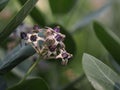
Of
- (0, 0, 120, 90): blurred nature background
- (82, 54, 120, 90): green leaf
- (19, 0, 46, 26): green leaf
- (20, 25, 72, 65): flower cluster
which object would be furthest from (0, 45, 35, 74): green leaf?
(19, 0, 46, 26): green leaf

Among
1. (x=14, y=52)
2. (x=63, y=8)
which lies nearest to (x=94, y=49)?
(x=63, y=8)

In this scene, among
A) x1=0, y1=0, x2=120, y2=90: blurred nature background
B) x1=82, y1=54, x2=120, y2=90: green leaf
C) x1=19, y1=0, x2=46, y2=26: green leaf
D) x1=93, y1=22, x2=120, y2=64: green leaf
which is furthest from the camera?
x1=19, y1=0, x2=46, y2=26: green leaf

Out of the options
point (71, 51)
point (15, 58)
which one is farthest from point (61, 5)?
point (15, 58)

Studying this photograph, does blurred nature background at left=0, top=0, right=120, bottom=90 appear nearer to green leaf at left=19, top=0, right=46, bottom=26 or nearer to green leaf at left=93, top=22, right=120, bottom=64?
green leaf at left=19, top=0, right=46, bottom=26

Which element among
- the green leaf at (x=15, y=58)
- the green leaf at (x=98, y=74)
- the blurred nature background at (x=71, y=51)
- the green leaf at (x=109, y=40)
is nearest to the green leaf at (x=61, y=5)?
the blurred nature background at (x=71, y=51)

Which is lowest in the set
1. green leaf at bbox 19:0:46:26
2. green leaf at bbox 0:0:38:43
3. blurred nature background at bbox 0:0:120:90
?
blurred nature background at bbox 0:0:120:90

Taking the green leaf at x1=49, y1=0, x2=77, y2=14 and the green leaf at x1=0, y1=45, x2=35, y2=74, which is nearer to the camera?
the green leaf at x1=0, y1=45, x2=35, y2=74

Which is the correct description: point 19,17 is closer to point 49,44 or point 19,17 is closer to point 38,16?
point 49,44
